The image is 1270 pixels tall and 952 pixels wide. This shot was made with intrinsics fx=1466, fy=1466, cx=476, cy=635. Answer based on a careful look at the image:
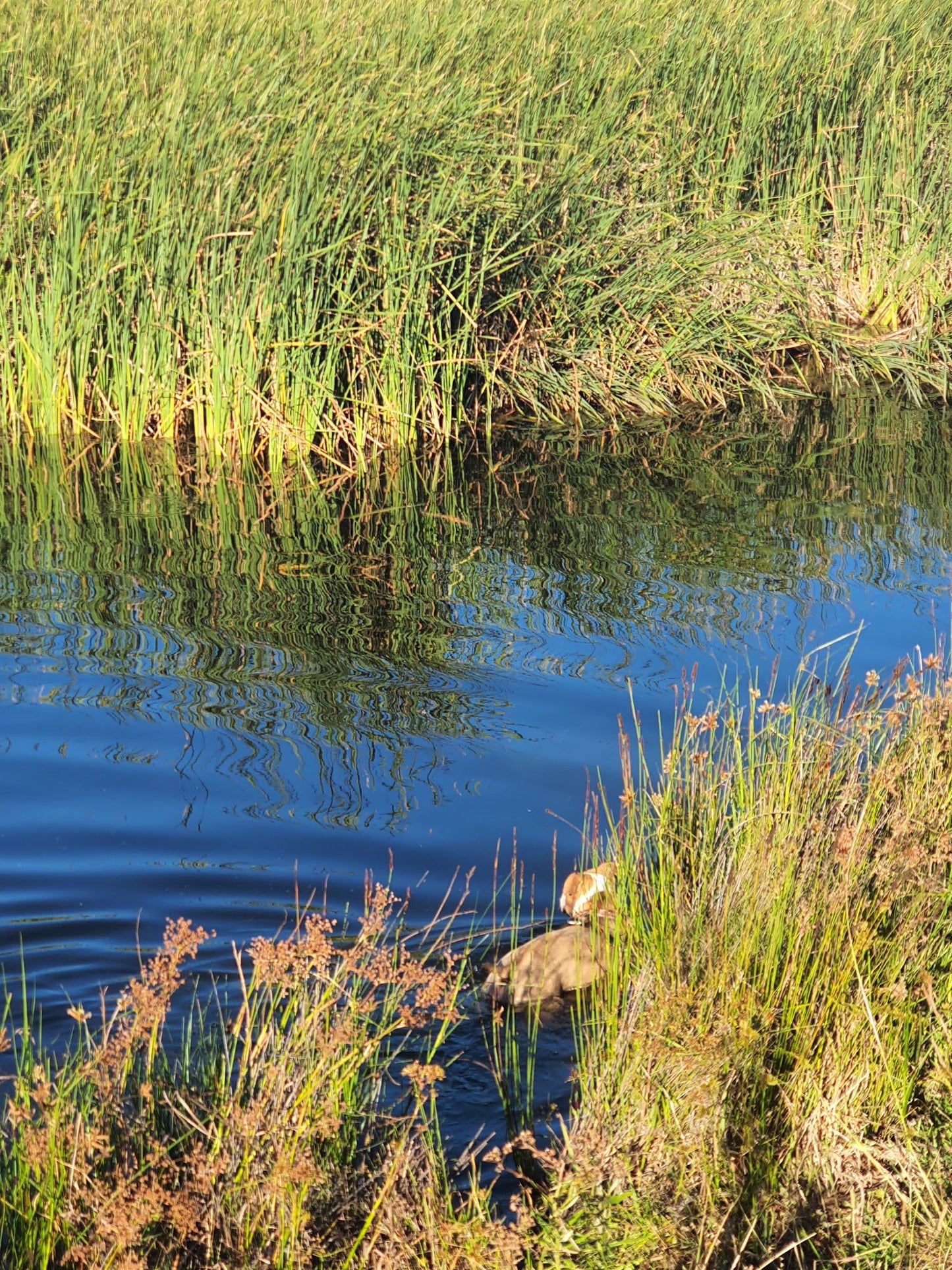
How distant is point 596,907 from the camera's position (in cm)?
315

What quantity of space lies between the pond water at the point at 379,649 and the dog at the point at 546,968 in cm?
16

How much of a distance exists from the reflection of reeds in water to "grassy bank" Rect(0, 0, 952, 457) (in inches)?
18.8

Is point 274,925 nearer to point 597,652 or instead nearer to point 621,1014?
point 621,1014

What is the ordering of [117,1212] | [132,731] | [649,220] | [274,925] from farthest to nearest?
[649,220] < [132,731] < [274,925] < [117,1212]

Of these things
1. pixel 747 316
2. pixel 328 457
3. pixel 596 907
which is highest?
pixel 747 316

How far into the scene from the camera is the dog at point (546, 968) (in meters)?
3.34

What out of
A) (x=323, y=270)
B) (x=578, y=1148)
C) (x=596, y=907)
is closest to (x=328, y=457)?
(x=323, y=270)

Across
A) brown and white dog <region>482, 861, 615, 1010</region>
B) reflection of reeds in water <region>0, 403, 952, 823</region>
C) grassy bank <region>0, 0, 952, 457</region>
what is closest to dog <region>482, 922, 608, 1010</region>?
brown and white dog <region>482, 861, 615, 1010</region>

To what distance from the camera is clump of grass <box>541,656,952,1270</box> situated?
8.63 feet

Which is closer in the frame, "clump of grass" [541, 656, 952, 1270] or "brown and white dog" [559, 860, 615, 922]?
"clump of grass" [541, 656, 952, 1270]

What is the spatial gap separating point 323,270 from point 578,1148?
579cm

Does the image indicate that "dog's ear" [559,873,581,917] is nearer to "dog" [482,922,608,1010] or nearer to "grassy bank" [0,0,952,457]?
"dog" [482,922,608,1010]

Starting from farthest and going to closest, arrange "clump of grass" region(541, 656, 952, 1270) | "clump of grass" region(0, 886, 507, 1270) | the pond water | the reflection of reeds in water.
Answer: the reflection of reeds in water, the pond water, "clump of grass" region(541, 656, 952, 1270), "clump of grass" region(0, 886, 507, 1270)

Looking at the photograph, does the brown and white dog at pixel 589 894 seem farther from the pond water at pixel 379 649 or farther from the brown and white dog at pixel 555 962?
the pond water at pixel 379 649
